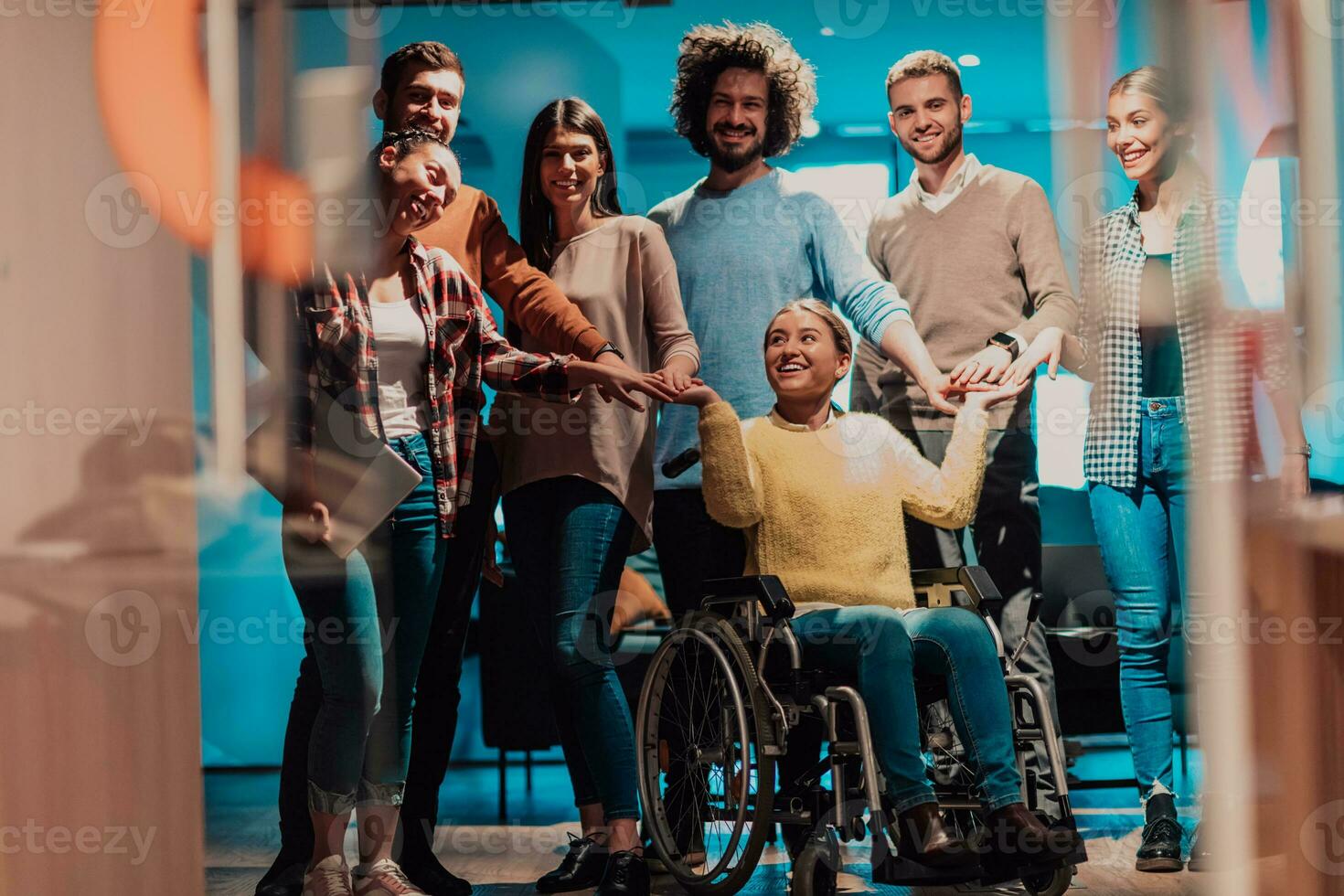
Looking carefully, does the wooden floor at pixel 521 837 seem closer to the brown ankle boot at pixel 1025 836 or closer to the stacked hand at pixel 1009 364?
the brown ankle boot at pixel 1025 836

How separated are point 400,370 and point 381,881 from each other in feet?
3.36

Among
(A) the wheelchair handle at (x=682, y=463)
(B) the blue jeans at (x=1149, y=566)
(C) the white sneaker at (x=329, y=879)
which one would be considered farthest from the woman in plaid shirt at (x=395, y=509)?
(B) the blue jeans at (x=1149, y=566)

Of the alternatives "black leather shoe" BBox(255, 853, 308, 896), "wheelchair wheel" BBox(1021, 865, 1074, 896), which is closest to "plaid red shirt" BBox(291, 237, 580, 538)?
"black leather shoe" BBox(255, 853, 308, 896)

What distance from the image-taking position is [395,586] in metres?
2.69

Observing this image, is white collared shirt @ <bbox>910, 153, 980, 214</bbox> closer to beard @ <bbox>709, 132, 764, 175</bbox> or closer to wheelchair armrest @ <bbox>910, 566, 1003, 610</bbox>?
beard @ <bbox>709, 132, 764, 175</bbox>

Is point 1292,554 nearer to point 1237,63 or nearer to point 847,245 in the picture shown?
point 1237,63

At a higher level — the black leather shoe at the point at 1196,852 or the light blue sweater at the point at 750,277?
the light blue sweater at the point at 750,277

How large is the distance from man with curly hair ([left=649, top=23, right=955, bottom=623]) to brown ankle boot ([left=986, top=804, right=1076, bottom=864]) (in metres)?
0.86

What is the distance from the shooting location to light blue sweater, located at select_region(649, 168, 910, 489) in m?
2.93

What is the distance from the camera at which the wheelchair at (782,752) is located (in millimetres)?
2316

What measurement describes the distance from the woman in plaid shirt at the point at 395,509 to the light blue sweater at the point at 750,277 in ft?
1.16

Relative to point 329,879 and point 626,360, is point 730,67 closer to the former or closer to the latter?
point 626,360

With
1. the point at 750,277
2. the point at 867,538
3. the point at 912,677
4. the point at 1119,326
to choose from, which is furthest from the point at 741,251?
the point at 912,677

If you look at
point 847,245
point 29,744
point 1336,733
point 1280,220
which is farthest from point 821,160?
point 29,744
